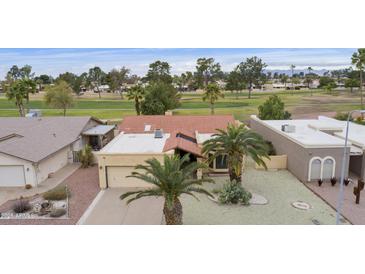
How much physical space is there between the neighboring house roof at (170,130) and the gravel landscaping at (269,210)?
5266 millimetres

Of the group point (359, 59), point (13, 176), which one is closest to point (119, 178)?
point (13, 176)

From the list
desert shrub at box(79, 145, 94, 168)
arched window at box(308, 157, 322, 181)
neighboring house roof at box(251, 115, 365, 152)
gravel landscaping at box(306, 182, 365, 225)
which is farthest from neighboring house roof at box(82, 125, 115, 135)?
gravel landscaping at box(306, 182, 365, 225)

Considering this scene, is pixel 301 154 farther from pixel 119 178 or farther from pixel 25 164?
pixel 25 164

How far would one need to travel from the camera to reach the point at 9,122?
108ft

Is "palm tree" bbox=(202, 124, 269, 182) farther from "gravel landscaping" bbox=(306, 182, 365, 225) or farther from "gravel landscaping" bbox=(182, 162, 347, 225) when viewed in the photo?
"gravel landscaping" bbox=(306, 182, 365, 225)

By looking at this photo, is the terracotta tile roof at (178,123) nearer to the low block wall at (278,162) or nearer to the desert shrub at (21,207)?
the low block wall at (278,162)

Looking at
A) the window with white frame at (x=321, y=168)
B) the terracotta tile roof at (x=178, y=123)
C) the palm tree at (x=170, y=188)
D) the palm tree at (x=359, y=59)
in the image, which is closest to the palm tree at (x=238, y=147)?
the window with white frame at (x=321, y=168)

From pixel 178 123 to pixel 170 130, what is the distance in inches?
63.3

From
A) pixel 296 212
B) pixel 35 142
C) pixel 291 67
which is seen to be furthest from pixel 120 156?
pixel 291 67

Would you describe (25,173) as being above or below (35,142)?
below

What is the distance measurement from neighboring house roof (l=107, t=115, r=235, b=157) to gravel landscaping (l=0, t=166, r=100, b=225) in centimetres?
314

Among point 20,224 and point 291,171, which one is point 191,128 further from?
point 20,224

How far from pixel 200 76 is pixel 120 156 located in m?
86.1

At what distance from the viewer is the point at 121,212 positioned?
18531 mm
